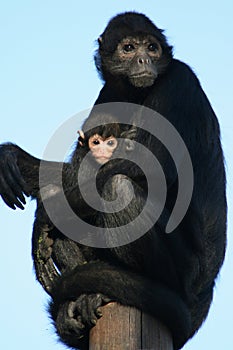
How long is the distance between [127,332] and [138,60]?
136 inches

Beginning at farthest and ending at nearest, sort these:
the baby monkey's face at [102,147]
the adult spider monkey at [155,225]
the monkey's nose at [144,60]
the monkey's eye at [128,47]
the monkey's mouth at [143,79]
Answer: the monkey's eye at [128,47] → the monkey's nose at [144,60] → the monkey's mouth at [143,79] → the baby monkey's face at [102,147] → the adult spider monkey at [155,225]

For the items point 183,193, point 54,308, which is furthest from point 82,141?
point 54,308

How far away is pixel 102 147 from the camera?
758 cm

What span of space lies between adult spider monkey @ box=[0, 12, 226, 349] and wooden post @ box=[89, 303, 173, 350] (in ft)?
0.25

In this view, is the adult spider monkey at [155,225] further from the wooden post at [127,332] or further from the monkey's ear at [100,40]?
the monkey's ear at [100,40]

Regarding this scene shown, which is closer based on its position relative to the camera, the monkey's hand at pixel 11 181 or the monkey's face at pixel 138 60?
the monkey's hand at pixel 11 181

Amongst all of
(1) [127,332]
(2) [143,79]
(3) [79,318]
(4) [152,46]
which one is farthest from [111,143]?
(1) [127,332]

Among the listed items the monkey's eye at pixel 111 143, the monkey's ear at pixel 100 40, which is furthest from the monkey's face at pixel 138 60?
the monkey's eye at pixel 111 143

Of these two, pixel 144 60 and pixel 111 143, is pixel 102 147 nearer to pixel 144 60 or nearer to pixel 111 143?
pixel 111 143

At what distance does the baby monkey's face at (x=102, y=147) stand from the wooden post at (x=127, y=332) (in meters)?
1.87

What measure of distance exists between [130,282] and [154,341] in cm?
66

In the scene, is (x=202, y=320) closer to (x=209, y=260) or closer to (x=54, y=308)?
(x=209, y=260)

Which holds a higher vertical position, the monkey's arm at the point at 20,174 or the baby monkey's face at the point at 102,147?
the baby monkey's face at the point at 102,147

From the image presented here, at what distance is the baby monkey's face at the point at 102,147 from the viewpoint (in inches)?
293
